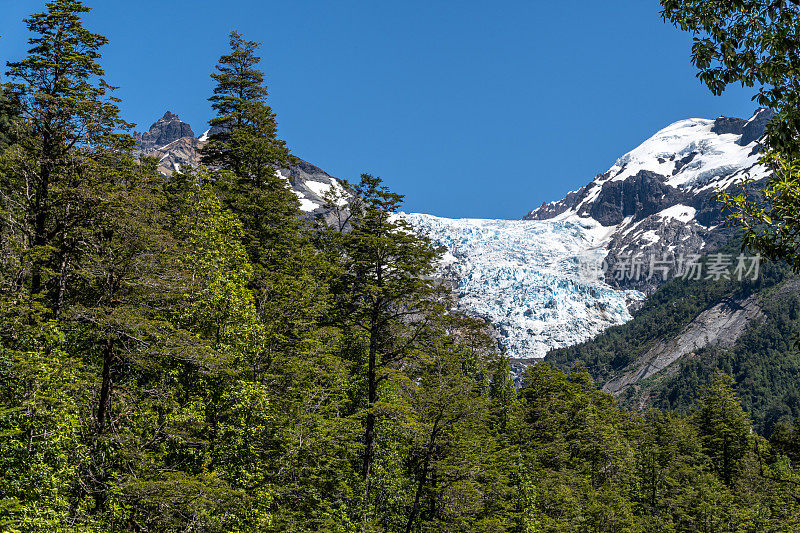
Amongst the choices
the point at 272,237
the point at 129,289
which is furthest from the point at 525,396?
the point at 129,289

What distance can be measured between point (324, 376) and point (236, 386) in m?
8.26

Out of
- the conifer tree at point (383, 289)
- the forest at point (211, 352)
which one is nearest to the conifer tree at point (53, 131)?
the forest at point (211, 352)

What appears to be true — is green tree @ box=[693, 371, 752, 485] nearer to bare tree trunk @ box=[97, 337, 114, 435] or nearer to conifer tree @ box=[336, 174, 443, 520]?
conifer tree @ box=[336, 174, 443, 520]

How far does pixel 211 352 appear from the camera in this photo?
19266 mm

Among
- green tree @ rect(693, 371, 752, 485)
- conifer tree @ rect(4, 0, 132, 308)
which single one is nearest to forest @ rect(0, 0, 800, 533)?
conifer tree @ rect(4, 0, 132, 308)

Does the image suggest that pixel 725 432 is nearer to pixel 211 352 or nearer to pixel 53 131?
pixel 211 352

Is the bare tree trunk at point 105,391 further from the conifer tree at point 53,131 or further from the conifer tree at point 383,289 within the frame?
the conifer tree at point 383,289

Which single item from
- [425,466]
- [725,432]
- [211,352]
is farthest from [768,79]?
[725,432]

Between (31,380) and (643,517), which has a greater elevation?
(31,380)

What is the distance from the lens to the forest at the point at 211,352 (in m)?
16.3

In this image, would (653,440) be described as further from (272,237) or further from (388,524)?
(272,237)

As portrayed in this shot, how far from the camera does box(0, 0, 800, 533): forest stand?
643 inches

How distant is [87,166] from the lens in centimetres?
2006

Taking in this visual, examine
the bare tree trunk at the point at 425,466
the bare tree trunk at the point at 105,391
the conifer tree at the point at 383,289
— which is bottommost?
the bare tree trunk at the point at 425,466
